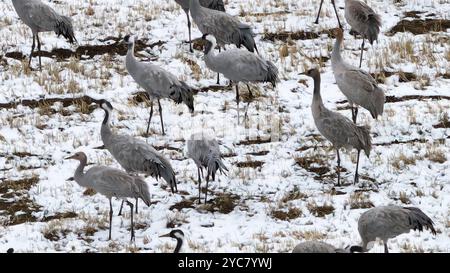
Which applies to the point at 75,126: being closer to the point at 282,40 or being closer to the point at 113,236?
the point at 113,236

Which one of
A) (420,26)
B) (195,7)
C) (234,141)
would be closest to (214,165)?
(234,141)

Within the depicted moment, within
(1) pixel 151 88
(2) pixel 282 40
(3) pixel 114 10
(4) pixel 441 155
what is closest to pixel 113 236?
(1) pixel 151 88

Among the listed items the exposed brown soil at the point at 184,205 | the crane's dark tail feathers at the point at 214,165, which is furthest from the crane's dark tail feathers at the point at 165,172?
the crane's dark tail feathers at the point at 214,165

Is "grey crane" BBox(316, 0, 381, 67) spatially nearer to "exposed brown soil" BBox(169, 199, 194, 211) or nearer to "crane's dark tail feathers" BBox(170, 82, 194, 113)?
"crane's dark tail feathers" BBox(170, 82, 194, 113)

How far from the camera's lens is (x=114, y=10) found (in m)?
18.6

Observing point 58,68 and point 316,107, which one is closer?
point 316,107

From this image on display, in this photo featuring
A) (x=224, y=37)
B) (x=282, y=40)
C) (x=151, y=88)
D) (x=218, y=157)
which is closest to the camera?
(x=218, y=157)

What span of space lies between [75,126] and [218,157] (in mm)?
3215

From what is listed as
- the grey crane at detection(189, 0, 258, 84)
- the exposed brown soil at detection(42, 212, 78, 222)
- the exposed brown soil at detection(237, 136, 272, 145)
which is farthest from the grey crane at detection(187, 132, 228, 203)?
the grey crane at detection(189, 0, 258, 84)

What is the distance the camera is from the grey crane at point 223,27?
50.4 feet

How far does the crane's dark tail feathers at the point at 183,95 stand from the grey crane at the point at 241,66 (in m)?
0.82

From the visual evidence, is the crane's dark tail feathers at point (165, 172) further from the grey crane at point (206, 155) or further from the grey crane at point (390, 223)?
the grey crane at point (390, 223)

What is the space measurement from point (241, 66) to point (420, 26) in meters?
5.04

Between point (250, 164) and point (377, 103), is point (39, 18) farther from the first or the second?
point (377, 103)
